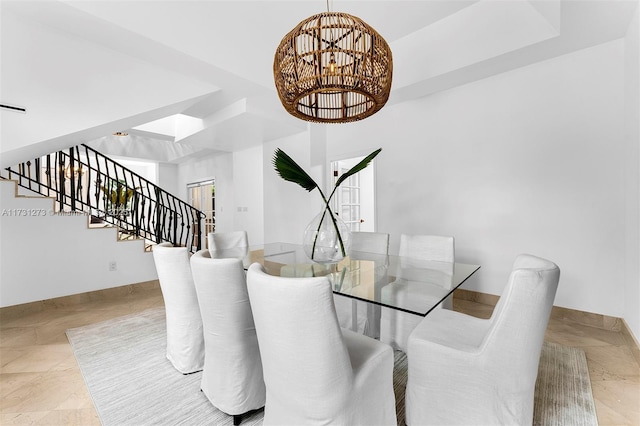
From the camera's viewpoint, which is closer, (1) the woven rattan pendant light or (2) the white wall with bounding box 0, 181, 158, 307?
(1) the woven rattan pendant light

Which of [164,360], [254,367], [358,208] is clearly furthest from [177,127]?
[254,367]

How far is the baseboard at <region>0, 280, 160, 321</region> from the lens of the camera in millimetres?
3178

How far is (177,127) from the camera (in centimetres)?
506

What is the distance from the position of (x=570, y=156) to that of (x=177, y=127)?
18.2ft

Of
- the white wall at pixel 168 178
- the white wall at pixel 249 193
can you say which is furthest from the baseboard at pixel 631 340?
the white wall at pixel 168 178

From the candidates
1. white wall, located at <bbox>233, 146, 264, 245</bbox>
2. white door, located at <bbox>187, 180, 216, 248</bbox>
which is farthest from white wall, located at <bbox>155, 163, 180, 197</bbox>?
white wall, located at <bbox>233, 146, 264, 245</bbox>

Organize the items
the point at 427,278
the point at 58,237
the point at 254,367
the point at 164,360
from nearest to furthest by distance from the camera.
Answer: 1. the point at 254,367
2. the point at 427,278
3. the point at 164,360
4. the point at 58,237

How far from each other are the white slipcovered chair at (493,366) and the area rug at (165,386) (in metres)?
0.35

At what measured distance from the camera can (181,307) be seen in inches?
76.0

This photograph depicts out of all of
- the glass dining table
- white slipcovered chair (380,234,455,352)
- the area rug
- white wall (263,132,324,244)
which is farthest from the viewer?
white wall (263,132,324,244)

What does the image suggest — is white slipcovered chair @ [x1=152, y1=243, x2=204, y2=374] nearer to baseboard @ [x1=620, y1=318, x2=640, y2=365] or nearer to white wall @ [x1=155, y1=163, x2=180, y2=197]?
Result: baseboard @ [x1=620, y1=318, x2=640, y2=365]

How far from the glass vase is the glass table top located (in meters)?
0.08

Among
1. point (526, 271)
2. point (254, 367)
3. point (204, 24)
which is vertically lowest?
point (254, 367)

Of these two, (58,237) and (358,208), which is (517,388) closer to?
(358,208)
